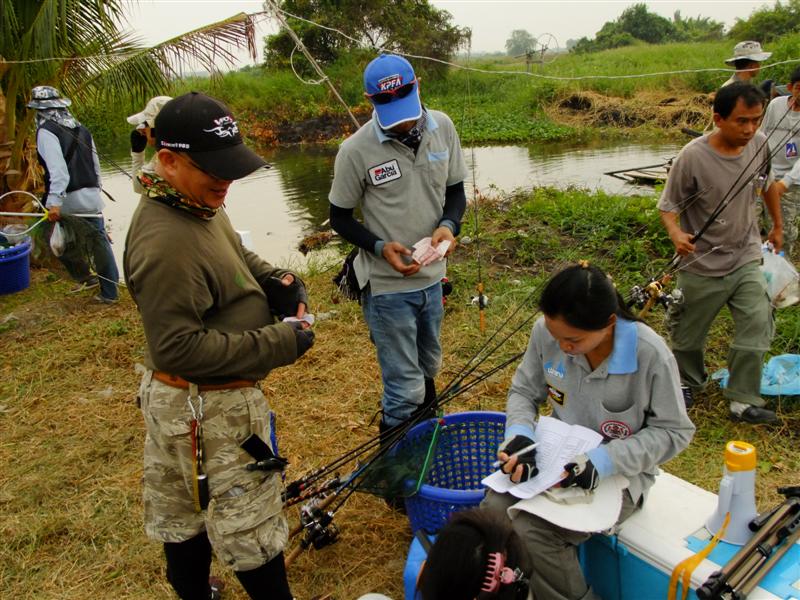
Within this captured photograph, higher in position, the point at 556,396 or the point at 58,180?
the point at 58,180

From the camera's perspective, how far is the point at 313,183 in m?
14.9

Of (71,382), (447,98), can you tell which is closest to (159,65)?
(71,382)

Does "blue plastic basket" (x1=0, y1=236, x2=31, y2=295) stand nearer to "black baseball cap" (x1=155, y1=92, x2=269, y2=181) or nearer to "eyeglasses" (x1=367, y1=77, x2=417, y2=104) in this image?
"eyeglasses" (x1=367, y1=77, x2=417, y2=104)

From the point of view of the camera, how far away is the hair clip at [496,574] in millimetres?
1456

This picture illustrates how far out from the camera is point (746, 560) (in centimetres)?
186

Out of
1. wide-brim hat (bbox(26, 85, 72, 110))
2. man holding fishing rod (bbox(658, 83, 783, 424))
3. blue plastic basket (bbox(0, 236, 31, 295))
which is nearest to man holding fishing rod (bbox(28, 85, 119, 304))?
wide-brim hat (bbox(26, 85, 72, 110))

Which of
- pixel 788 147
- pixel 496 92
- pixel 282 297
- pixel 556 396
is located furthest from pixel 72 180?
pixel 496 92

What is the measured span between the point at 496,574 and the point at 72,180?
241 inches

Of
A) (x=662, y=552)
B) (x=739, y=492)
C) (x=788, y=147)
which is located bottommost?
(x=662, y=552)

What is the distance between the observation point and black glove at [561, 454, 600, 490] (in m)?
2.04

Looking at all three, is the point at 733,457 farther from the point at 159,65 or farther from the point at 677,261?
the point at 159,65

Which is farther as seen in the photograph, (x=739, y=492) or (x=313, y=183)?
(x=313, y=183)

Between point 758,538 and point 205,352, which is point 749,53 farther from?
point 205,352

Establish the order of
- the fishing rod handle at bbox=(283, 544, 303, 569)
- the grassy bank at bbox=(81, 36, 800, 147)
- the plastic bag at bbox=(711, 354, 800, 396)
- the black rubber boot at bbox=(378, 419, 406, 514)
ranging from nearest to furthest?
the fishing rod handle at bbox=(283, 544, 303, 569) → the black rubber boot at bbox=(378, 419, 406, 514) → the plastic bag at bbox=(711, 354, 800, 396) → the grassy bank at bbox=(81, 36, 800, 147)
